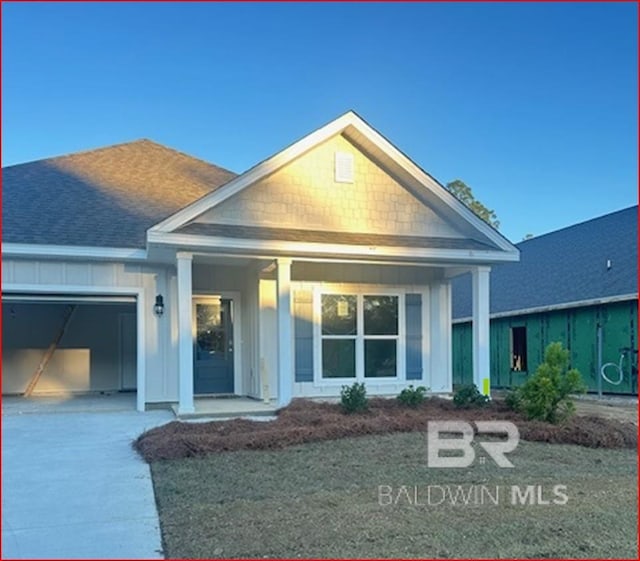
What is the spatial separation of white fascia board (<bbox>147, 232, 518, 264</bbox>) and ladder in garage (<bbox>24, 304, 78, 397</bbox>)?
17.0ft

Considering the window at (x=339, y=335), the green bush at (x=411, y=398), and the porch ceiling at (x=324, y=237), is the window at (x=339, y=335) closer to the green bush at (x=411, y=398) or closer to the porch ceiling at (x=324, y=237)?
the porch ceiling at (x=324, y=237)

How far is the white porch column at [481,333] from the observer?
10.4m

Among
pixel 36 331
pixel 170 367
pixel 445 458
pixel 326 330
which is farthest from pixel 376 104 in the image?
pixel 36 331

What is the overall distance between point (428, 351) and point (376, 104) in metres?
4.77

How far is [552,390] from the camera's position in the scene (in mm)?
8297

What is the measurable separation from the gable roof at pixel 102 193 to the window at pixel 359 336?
3547 millimetres

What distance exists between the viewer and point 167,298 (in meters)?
10.4

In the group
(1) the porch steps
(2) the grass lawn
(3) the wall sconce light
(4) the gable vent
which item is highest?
(4) the gable vent

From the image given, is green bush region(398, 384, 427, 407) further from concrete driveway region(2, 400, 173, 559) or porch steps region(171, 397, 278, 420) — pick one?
concrete driveway region(2, 400, 173, 559)

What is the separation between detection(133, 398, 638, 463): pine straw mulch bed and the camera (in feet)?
22.0

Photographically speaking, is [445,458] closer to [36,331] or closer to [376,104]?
[376,104]

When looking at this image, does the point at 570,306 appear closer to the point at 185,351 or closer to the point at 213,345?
the point at 213,345

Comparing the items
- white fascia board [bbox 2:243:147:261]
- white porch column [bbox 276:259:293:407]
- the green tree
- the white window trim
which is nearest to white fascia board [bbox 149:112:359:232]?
white fascia board [bbox 2:243:147:261]

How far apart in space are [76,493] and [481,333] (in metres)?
7.24
